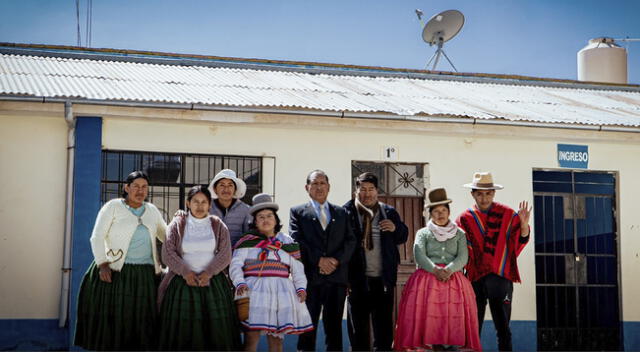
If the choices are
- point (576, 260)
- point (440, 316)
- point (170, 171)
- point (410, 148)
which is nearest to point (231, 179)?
point (170, 171)

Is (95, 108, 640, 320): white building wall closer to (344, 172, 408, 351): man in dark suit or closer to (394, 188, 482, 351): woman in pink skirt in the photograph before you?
(344, 172, 408, 351): man in dark suit

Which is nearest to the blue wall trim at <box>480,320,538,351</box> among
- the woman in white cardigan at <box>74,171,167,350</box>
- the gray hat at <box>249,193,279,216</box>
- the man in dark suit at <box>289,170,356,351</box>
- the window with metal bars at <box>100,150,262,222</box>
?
the man in dark suit at <box>289,170,356,351</box>

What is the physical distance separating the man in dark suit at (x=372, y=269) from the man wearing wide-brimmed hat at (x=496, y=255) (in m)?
0.70

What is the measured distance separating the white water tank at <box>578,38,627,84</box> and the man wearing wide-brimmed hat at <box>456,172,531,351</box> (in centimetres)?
926

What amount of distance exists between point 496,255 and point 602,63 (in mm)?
9617

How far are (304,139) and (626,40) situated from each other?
9708 millimetres

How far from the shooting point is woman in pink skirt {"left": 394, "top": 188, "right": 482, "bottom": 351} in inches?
294

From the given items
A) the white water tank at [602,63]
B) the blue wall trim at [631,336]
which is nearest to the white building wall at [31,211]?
the blue wall trim at [631,336]

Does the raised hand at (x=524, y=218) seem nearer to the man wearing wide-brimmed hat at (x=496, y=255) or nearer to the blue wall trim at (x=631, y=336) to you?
the man wearing wide-brimmed hat at (x=496, y=255)

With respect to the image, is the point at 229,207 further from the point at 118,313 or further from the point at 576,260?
the point at 576,260

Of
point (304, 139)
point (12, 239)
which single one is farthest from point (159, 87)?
point (12, 239)

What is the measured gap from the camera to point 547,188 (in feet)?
33.8

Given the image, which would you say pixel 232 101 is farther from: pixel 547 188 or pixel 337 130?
pixel 547 188

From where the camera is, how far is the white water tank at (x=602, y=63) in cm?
1620
